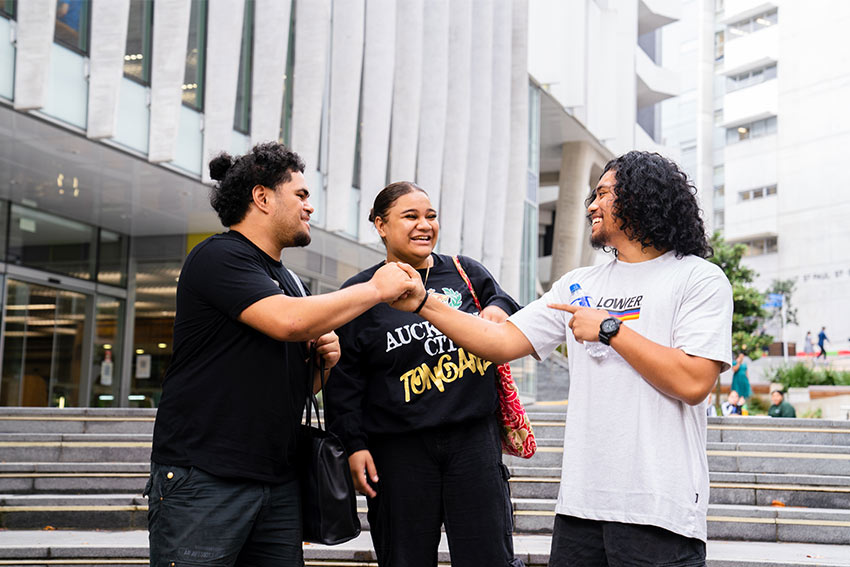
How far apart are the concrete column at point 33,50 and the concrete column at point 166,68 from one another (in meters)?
2.20

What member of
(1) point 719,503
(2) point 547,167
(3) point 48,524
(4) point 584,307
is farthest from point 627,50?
(4) point 584,307

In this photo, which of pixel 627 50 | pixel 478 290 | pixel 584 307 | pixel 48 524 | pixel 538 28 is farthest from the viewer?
A: pixel 627 50

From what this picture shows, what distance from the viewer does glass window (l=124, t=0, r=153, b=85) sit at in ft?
44.8

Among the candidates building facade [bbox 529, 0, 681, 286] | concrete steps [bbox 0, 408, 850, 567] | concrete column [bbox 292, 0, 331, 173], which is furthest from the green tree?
concrete steps [bbox 0, 408, 850, 567]

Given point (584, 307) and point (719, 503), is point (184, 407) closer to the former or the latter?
point (584, 307)

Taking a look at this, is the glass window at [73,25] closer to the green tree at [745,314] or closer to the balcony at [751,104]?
the green tree at [745,314]

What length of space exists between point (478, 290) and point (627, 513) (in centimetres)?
147

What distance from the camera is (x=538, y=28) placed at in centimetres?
2738

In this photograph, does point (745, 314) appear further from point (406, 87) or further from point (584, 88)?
point (406, 87)

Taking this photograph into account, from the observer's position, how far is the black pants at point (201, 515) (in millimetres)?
2898

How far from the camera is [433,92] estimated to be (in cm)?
2048

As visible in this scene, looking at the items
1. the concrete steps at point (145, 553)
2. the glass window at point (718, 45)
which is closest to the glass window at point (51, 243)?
the concrete steps at point (145, 553)

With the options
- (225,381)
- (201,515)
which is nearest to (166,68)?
(225,381)

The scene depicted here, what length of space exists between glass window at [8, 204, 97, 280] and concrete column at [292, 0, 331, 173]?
15.6ft
